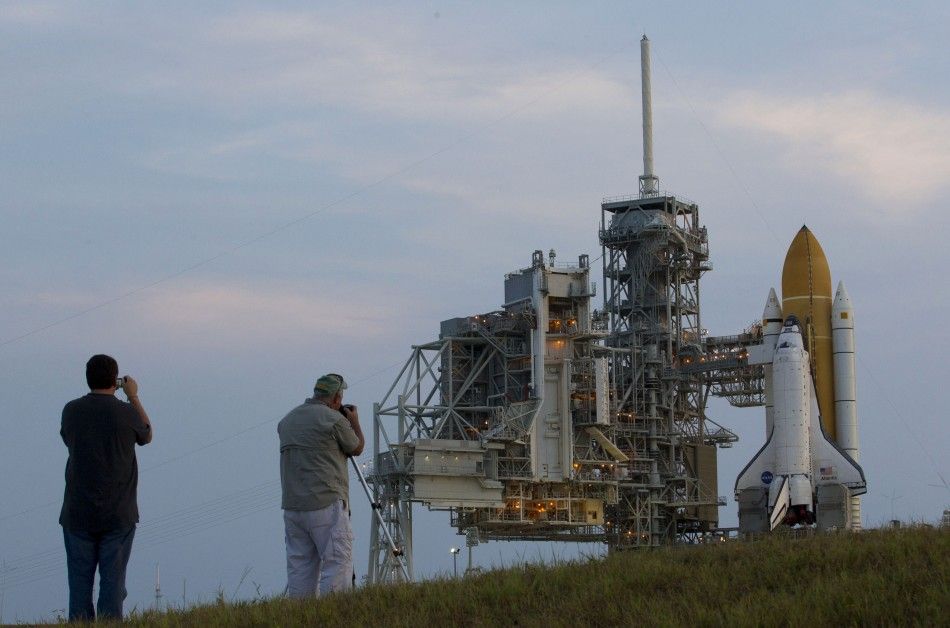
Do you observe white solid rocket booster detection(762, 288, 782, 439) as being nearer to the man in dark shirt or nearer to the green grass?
the green grass

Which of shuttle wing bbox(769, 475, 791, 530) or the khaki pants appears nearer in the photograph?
the khaki pants

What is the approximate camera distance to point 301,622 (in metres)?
14.3

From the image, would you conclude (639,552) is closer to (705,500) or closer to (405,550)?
(405,550)

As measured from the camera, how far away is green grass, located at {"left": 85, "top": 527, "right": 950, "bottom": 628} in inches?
509

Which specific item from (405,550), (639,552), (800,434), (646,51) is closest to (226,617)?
(639,552)

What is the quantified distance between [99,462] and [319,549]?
101 inches

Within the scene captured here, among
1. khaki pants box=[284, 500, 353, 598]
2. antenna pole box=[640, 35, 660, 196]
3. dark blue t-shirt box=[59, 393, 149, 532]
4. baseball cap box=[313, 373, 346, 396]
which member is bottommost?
khaki pants box=[284, 500, 353, 598]

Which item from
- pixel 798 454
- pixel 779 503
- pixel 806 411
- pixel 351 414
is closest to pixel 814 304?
pixel 806 411

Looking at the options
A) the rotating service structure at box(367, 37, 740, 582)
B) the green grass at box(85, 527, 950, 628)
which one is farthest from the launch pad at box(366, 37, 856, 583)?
the green grass at box(85, 527, 950, 628)

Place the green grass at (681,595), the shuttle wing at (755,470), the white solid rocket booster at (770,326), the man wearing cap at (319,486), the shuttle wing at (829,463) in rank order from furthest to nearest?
the white solid rocket booster at (770,326) < the shuttle wing at (755,470) < the shuttle wing at (829,463) < the man wearing cap at (319,486) < the green grass at (681,595)

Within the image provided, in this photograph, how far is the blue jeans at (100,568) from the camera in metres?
14.0

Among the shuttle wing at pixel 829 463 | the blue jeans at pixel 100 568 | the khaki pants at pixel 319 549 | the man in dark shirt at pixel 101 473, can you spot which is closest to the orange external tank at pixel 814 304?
the shuttle wing at pixel 829 463

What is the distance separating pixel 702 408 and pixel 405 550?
18132 millimetres

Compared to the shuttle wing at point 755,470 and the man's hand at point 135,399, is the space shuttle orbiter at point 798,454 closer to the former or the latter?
the shuttle wing at point 755,470
